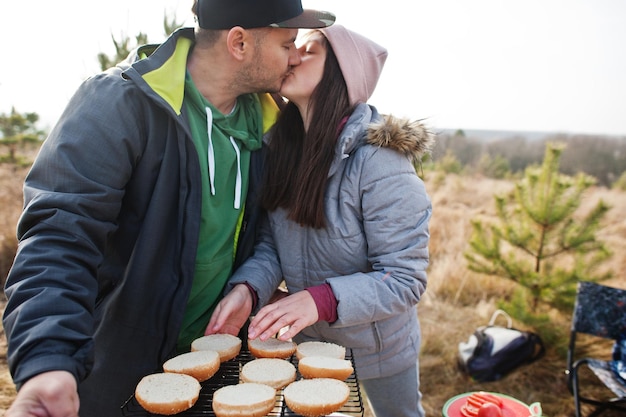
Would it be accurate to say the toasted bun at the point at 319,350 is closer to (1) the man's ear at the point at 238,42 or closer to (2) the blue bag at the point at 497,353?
(1) the man's ear at the point at 238,42

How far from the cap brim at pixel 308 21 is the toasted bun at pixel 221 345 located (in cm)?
137

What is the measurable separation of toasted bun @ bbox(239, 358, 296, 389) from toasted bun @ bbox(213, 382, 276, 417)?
0.08 m

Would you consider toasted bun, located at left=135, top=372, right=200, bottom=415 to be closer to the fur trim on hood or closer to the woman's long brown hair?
the woman's long brown hair

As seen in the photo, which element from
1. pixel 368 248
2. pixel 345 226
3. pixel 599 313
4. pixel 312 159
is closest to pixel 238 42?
pixel 312 159

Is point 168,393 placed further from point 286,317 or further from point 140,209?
point 140,209

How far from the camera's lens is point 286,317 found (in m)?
1.93

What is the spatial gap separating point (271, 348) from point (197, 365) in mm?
327

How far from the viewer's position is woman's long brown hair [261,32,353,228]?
224cm

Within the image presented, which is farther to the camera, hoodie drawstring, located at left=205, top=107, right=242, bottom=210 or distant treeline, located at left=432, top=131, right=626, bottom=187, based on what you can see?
distant treeline, located at left=432, top=131, right=626, bottom=187

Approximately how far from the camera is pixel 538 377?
479 centimetres

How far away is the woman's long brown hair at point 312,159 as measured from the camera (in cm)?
224

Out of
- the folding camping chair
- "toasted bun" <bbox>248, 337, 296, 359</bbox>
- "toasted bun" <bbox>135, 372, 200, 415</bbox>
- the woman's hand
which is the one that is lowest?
the folding camping chair

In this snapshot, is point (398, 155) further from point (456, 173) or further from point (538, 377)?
point (456, 173)

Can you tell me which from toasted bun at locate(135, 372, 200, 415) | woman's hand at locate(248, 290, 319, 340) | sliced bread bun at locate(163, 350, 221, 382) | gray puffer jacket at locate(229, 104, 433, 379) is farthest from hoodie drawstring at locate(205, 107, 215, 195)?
toasted bun at locate(135, 372, 200, 415)
